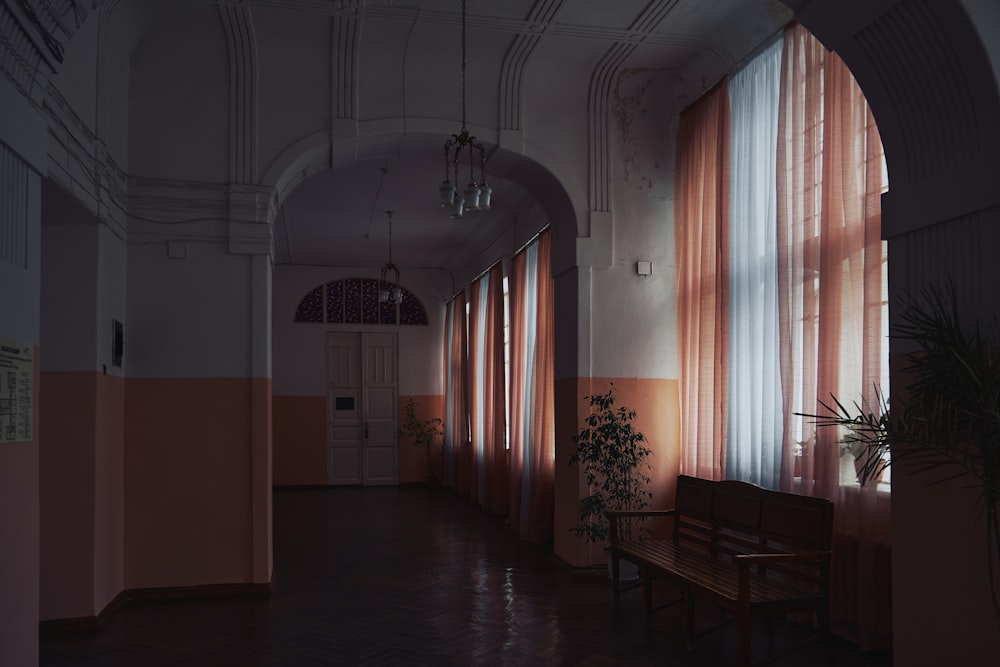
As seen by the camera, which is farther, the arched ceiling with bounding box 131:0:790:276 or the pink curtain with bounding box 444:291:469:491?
the pink curtain with bounding box 444:291:469:491

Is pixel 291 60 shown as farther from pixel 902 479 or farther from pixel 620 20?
pixel 902 479

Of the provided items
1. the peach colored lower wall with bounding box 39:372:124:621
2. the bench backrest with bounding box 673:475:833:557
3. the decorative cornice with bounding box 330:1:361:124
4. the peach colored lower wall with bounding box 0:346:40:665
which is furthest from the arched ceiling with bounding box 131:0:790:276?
the peach colored lower wall with bounding box 0:346:40:665

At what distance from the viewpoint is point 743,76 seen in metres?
6.12

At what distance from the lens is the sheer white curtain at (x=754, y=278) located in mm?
5680

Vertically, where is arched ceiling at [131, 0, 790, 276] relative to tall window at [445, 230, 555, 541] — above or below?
above

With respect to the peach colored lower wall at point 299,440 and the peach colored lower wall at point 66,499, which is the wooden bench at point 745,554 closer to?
the peach colored lower wall at point 66,499

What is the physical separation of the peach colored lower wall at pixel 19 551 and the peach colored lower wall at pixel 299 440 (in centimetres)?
1114

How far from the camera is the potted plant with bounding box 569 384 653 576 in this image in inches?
262

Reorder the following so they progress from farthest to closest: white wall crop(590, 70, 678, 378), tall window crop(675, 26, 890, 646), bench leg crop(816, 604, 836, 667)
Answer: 1. white wall crop(590, 70, 678, 378)
2. tall window crop(675, 26, 890, 646)
3. bench leg crop(816, 604, 836, 667)

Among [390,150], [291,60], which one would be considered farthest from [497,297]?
[291,60]

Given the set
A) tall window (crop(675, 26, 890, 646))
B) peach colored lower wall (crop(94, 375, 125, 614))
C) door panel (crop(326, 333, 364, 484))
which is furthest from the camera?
door panel (crop(326, 333, 364, 484))

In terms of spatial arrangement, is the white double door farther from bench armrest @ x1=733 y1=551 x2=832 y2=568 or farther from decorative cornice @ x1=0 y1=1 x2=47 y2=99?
decorative cornice @ x1=0 y1=1 x2=47 y2=99

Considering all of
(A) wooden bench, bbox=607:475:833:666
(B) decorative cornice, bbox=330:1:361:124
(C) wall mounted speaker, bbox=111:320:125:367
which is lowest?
(A) wooden bench, bbox=607:475:833:666

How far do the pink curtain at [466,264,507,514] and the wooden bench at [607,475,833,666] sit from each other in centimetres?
462
